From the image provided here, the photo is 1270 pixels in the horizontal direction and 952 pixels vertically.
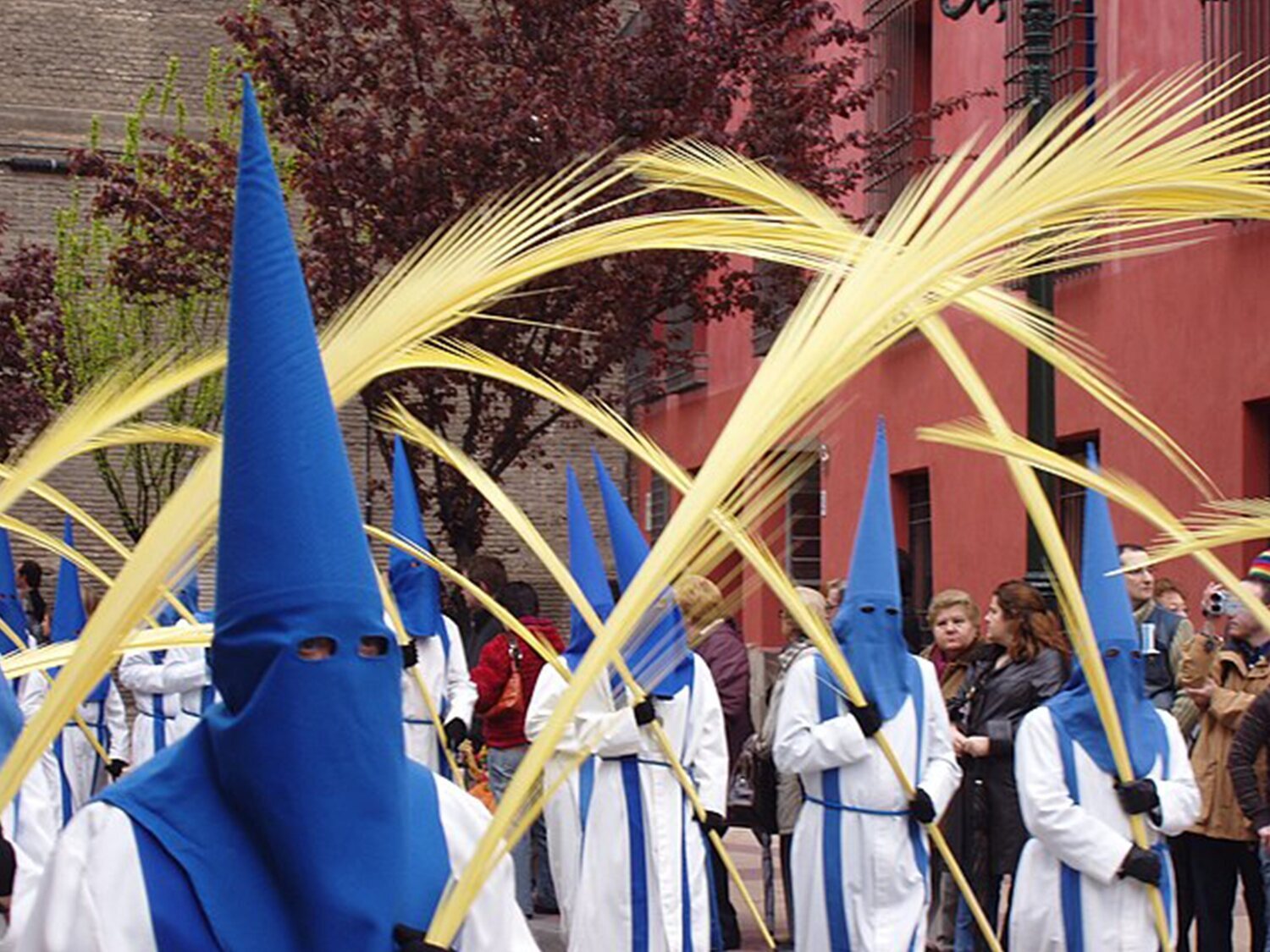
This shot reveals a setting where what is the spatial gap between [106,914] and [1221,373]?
12.4m

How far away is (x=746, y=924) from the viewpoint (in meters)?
12.8

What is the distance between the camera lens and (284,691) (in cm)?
355

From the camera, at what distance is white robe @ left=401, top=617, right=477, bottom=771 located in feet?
42.3

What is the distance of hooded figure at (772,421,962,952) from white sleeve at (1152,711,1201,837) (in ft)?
3.70

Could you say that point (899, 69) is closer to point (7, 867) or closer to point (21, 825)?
point (21, 825)

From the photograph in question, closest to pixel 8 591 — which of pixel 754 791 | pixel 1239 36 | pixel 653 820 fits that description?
pixel 754 791

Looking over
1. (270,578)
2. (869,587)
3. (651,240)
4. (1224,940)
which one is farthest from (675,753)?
(270,578)

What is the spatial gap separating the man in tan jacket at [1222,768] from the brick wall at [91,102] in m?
17.8

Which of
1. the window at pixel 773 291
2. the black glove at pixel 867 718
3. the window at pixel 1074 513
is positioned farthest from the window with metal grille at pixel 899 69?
the black glove at pixel 867 718

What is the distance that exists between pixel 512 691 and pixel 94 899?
9.39 m

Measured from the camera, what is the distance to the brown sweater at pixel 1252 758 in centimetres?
872

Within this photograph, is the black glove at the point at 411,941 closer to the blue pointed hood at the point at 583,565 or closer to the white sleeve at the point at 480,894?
the white sleeve at the point at 480,894

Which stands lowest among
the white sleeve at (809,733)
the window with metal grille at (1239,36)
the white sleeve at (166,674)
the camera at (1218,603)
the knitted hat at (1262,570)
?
the white sleeve at (809,733)

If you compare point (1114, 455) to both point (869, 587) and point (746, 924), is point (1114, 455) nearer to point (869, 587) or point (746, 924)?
point (746, 924)
